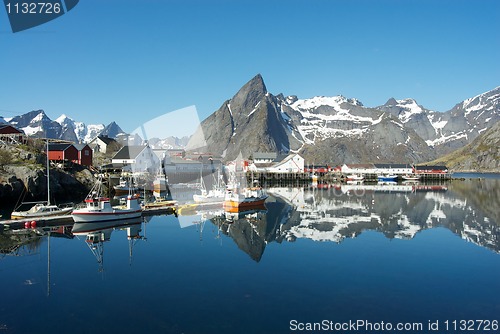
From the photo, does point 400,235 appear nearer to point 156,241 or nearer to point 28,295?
point 156,241

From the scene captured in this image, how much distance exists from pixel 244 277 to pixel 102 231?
1750 cm

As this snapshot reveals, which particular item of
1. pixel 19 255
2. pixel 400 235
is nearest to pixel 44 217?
pixel 19 255

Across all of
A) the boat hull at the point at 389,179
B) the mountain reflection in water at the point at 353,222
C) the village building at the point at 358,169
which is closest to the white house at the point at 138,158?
the mountain reflection in water at the point at 353,222

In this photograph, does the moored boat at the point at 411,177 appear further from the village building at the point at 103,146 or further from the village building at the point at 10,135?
the village building at the point at 10,135

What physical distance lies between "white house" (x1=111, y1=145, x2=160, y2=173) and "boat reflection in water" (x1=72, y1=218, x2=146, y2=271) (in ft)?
178

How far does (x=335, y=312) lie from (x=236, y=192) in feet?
111

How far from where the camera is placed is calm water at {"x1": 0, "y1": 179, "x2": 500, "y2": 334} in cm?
1488

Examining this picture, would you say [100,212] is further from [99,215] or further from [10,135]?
[10,135]

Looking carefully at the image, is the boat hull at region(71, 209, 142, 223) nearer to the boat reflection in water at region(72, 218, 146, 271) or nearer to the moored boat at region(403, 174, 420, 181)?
the boat reflection in water at region(72, 218, 146, 271)

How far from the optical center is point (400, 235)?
32.1 meters

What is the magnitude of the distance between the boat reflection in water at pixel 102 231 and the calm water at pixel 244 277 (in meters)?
0.18

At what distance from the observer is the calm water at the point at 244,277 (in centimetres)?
1488

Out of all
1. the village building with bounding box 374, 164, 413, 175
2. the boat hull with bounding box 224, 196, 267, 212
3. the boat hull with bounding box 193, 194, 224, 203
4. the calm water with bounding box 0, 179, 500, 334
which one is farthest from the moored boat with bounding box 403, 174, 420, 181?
the calm water with bounding box 0, 179, 500, 334

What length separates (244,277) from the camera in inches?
Answer: 787
